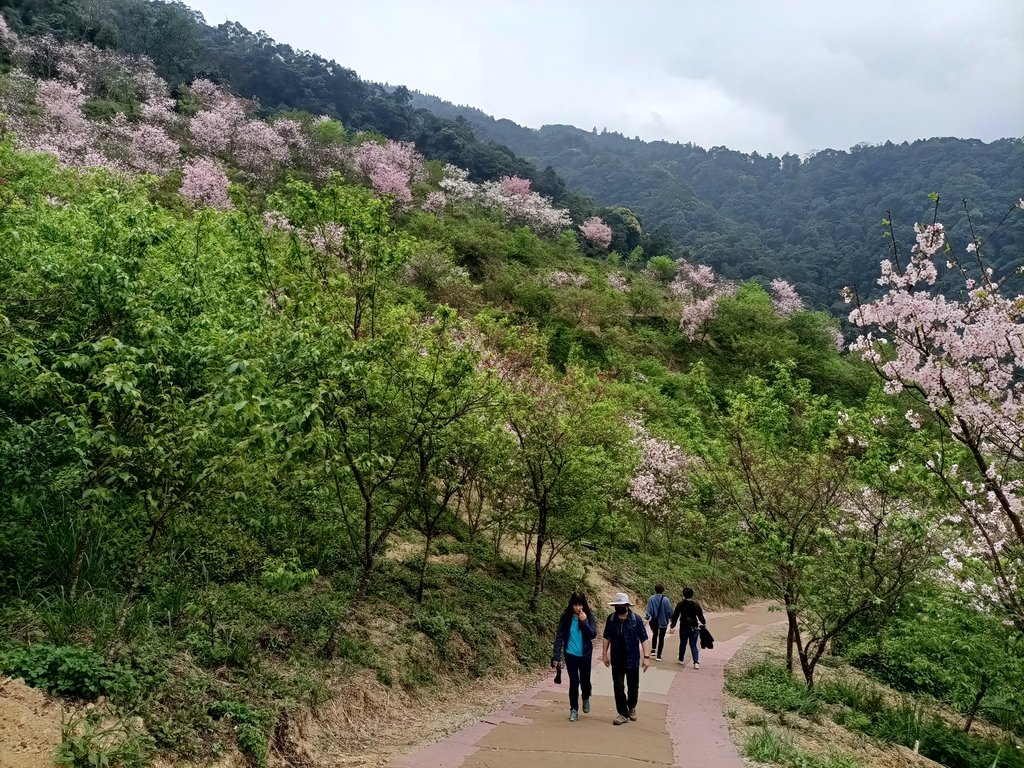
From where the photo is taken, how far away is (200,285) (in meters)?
8.12

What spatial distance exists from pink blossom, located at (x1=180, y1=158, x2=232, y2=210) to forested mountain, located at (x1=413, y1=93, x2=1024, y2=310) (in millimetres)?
56210

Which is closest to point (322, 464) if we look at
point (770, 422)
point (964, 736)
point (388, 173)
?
point (770, 422)

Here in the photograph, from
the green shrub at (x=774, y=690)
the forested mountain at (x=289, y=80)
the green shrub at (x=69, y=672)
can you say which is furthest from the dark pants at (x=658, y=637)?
the forested mountain at (x=289, y=80)

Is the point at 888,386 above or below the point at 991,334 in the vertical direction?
below

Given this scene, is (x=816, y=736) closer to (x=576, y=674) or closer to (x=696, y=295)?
(x=576, y=674)

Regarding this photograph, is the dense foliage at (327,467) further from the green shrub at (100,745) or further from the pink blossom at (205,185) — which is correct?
the pink blossom at (205,185)

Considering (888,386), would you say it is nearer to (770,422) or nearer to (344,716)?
(770,422)

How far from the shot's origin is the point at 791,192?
126 m

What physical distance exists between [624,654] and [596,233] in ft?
213

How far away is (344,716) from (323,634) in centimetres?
135

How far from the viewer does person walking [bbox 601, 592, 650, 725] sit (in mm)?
7891

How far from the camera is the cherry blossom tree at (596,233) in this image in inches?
2724

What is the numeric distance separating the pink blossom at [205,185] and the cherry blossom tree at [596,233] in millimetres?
41890

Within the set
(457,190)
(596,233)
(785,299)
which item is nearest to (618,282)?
(457,190)
